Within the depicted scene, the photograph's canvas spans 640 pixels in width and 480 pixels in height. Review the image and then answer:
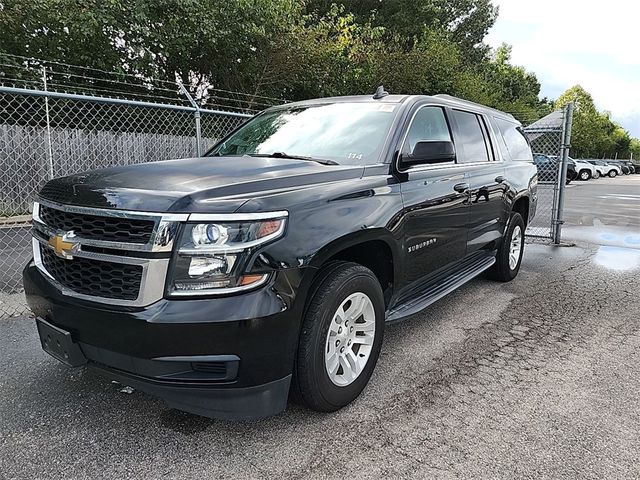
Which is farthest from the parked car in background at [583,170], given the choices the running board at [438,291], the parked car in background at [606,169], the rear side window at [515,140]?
the running board at [438,291]

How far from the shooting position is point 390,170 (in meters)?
3.25

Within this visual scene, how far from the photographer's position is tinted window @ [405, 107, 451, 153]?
141 inches

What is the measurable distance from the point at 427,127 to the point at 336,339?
2.00 m

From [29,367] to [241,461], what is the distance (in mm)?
1953

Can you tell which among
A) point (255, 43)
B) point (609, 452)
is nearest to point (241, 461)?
point (609, 452)

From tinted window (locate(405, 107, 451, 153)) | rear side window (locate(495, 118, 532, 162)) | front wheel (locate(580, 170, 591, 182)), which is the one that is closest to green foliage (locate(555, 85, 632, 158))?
front wheel (locate(580, 170, 591, 182))

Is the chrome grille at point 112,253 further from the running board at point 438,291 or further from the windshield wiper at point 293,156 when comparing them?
the running board at point 438,291

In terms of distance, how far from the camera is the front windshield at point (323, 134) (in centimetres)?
338

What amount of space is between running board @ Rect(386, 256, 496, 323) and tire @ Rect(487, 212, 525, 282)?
0.35 metres

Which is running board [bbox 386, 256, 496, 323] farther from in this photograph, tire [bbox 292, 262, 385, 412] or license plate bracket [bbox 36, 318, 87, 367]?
license plate bracket [bbox 36, 318, 87, 367]

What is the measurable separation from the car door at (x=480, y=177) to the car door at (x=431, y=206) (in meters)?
0.20

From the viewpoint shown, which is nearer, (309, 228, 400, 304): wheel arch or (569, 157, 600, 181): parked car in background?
(309, 228, 400, 304): wheel arch

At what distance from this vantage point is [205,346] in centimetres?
215

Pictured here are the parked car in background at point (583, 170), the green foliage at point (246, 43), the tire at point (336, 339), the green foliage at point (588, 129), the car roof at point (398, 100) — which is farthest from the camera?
the green foliage at point (588, 129)
